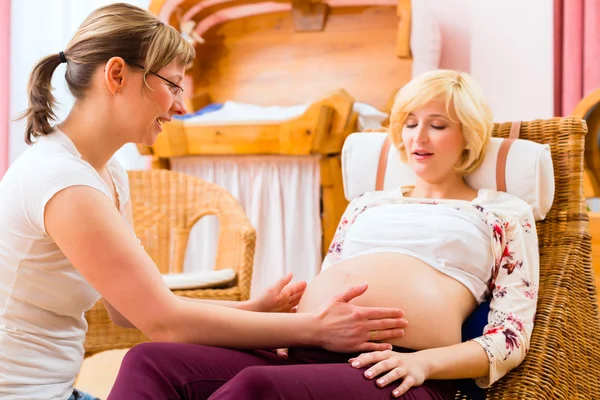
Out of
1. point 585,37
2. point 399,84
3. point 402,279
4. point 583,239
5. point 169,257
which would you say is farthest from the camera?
point 399,84

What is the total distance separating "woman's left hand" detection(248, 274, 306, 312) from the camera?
1.30 m

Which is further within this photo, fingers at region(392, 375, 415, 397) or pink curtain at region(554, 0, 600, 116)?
pink curtain at region(554, 0, 600, 116)

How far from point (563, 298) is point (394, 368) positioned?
0.49 m

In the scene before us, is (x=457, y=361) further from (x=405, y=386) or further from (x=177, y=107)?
(x=177, y=107)

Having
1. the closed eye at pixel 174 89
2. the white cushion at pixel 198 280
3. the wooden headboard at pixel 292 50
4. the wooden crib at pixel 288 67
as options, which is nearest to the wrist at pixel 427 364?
the closed eye at pixel 174 89

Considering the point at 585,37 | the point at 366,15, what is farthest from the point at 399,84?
the point at 585,37

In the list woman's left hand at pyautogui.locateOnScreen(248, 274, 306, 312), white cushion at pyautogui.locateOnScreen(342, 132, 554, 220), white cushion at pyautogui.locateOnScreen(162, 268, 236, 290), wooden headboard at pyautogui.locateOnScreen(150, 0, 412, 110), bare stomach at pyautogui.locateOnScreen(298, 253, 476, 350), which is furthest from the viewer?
wooden headboard at pyautogui.locateOnScreen(150, 0, 412, 110)

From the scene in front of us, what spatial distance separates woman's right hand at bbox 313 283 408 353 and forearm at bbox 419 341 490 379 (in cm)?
8

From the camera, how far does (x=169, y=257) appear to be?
2.53m

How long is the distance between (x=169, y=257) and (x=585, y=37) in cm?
189

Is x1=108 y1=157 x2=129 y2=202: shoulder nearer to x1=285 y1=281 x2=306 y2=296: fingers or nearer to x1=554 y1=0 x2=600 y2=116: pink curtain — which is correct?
x1=285 y1=281 x2=306 y2=296: fingers

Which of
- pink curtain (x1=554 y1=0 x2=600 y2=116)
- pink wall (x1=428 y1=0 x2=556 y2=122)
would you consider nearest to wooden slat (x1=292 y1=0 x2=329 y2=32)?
pink wall (x1=428 y1=0 x2=556 y2=122)

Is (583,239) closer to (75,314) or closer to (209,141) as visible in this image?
(75,314)

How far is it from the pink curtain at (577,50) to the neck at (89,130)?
218cm
